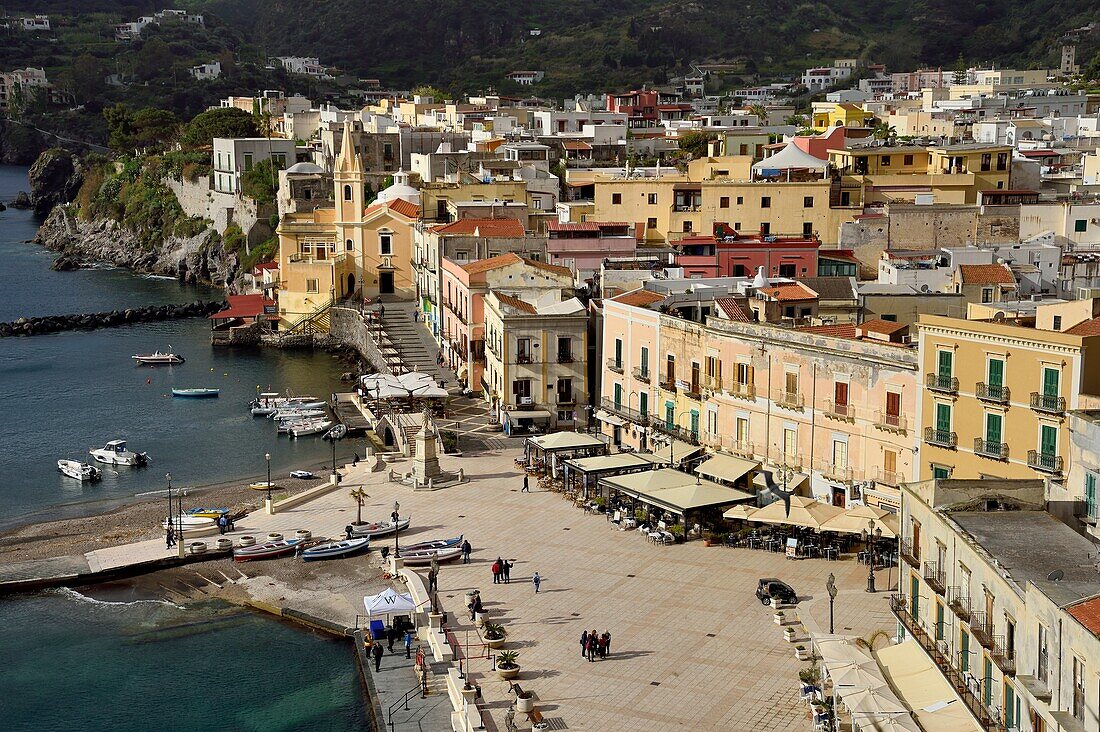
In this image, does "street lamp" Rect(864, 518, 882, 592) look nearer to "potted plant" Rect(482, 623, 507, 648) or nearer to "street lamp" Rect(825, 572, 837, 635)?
"street lamp" Rect(825, 572, 837, 635)

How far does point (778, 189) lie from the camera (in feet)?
236

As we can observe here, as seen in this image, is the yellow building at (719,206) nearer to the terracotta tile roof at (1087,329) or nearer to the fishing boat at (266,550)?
the fishing boat at (266,550)

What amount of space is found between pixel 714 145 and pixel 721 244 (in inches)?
1316

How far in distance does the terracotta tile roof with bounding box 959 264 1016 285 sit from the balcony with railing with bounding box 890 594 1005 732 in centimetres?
2125

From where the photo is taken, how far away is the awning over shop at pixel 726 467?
44469mm

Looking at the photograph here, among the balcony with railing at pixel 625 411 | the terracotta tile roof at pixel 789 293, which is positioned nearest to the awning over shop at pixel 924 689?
the balcony with railing at pixel 625 411

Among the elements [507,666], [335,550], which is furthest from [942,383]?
[335,550]

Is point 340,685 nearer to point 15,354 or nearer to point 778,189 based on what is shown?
point 778,189

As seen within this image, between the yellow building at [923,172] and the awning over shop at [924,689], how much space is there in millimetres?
43491

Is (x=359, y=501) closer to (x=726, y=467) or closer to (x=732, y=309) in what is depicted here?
(x=726, y=467)

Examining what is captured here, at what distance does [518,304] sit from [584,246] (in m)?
11.1

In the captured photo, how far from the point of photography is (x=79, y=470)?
57781 mm

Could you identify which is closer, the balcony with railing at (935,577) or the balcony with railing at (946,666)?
the balcony with railing at (946,666)

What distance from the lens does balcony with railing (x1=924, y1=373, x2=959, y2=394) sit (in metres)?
37.5
